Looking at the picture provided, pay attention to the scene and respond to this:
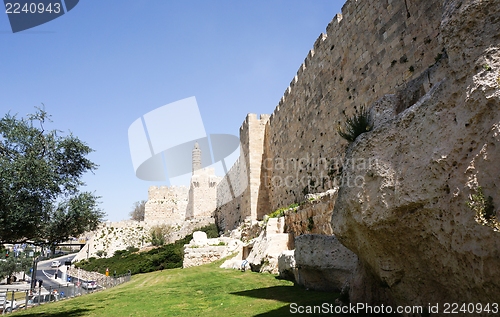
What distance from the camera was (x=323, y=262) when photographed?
5227 millimetres

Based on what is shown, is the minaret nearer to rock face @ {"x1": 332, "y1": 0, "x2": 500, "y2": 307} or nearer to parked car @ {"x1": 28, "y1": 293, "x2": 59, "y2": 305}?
parked car @ {"x1": 28, "y1": 293, "x2": 59, "y2": 305}

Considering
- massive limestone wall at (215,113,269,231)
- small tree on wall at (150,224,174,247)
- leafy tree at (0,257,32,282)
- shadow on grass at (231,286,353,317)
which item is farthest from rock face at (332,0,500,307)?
leafy tree at (0,257,32,282)

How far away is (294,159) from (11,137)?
1088cm

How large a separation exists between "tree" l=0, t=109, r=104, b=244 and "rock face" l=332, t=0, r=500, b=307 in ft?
16.3

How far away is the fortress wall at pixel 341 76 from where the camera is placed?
7418 mm

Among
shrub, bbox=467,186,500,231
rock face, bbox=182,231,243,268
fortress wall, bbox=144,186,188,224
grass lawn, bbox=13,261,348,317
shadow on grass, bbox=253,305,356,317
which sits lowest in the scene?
grass lawn, bbox=13,261,348,317

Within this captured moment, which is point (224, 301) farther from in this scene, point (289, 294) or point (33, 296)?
point (33, 296)

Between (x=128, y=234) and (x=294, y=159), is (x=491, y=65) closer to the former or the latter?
(x=294, y=159)

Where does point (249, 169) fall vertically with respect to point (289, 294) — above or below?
above

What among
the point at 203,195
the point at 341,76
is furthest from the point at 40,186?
the point at 203,195

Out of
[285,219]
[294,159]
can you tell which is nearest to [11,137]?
[285,219]

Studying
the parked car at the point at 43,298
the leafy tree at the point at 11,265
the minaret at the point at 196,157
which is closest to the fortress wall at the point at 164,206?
the minaret at the point at 196,157

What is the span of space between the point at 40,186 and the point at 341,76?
8298 millimetres

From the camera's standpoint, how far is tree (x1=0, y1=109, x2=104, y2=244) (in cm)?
544
